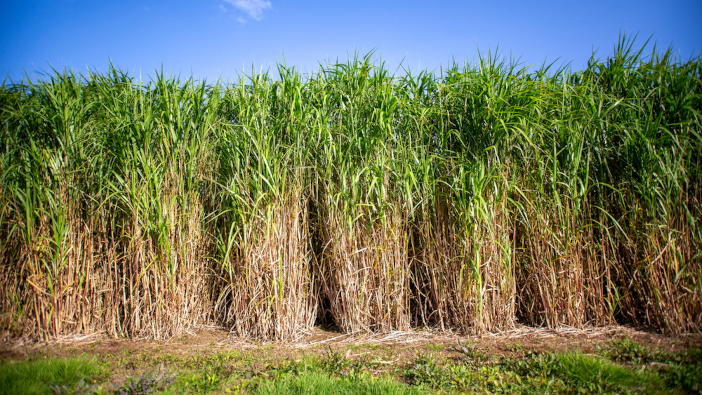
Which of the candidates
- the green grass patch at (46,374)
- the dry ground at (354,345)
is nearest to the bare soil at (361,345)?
the dry ground at (354,345)

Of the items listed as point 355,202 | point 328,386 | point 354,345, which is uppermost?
point 355,202

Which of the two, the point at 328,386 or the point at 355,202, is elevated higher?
the point at 355,202

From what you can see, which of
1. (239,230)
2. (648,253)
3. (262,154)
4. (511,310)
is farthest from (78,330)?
(648,253)

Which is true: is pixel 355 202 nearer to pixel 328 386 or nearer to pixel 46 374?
pixel 328 386

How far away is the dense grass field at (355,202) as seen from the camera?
10.1 feet

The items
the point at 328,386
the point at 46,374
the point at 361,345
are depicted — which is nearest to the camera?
the point at 328,386

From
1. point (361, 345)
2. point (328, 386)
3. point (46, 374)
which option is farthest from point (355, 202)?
point (46, 374)

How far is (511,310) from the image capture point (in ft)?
10.6

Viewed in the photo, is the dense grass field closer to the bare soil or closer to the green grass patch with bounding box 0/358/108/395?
the bare soil

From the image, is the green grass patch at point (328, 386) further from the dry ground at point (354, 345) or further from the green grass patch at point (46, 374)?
the green grass patch at point (46, 374)

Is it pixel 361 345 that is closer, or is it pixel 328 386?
pixel 328 386

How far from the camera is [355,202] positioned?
315 centimetres

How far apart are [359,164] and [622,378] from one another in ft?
7.76

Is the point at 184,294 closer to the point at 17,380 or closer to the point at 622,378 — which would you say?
the point at 17,380
